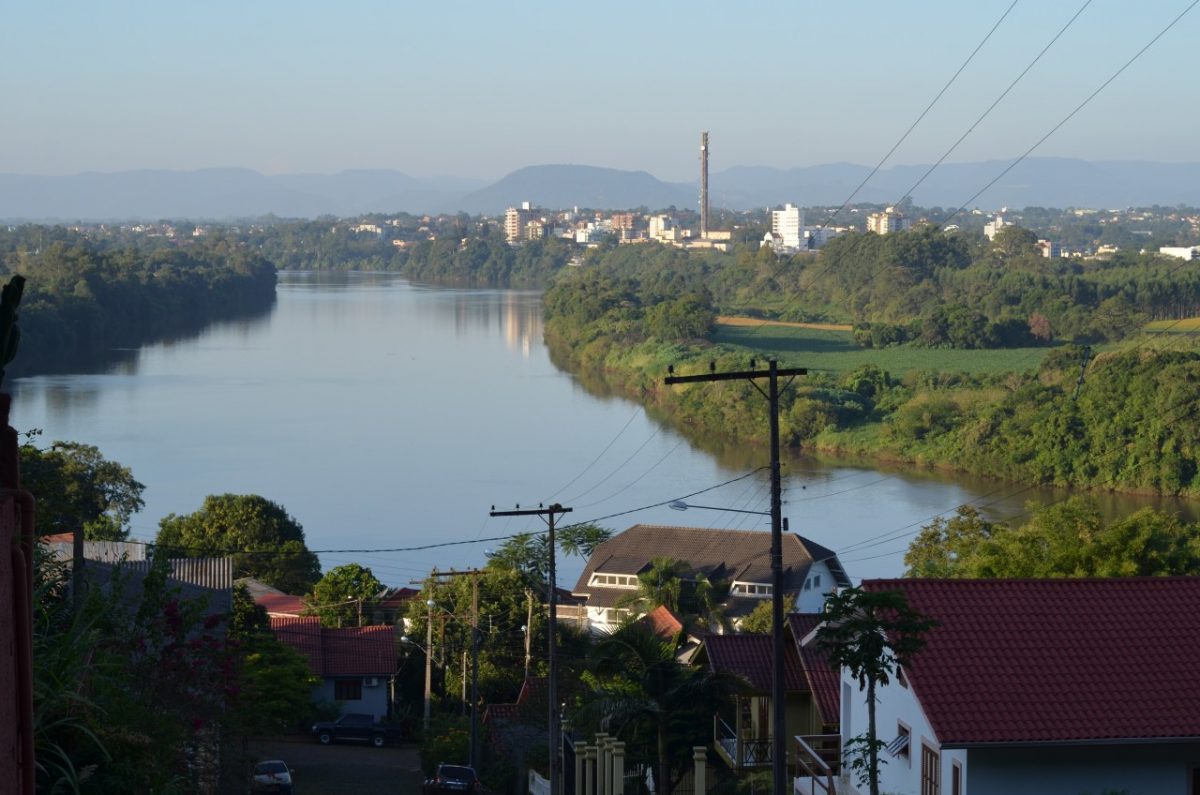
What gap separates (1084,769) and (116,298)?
193 feet

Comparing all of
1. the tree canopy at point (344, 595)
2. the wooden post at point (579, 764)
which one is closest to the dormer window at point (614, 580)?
the tree canopy at point (344, 595)

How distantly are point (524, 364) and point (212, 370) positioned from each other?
9.76m

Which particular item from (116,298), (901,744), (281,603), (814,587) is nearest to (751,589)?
(814,587)

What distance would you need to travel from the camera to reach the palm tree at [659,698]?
934cm

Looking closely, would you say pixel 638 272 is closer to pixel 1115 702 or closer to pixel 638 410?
pixel 638 410

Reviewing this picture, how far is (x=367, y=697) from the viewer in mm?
16078

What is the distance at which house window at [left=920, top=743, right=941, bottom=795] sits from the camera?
704 cm

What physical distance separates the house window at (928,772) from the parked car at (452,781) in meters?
4.92

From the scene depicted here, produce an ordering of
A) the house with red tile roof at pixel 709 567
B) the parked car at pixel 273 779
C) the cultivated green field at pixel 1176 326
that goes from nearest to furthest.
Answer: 1. the parked car at pixel 273 779
2. the house with red tile roof at pixel 709 567
3. the cultivated green field at pixel 1176 326

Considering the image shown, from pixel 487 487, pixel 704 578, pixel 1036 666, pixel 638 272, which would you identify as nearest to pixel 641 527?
pixel 704 578

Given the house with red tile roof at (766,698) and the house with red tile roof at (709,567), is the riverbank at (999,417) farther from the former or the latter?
the house with red tile roof at (766,698)

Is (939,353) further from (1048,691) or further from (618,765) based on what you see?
(1048,691)

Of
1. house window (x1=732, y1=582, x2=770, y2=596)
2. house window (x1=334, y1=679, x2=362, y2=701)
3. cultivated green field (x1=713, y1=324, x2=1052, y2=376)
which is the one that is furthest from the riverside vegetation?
house window (x1=334, y1=679, x2=362, y2=701)

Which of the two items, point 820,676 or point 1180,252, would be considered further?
point 1180,252
